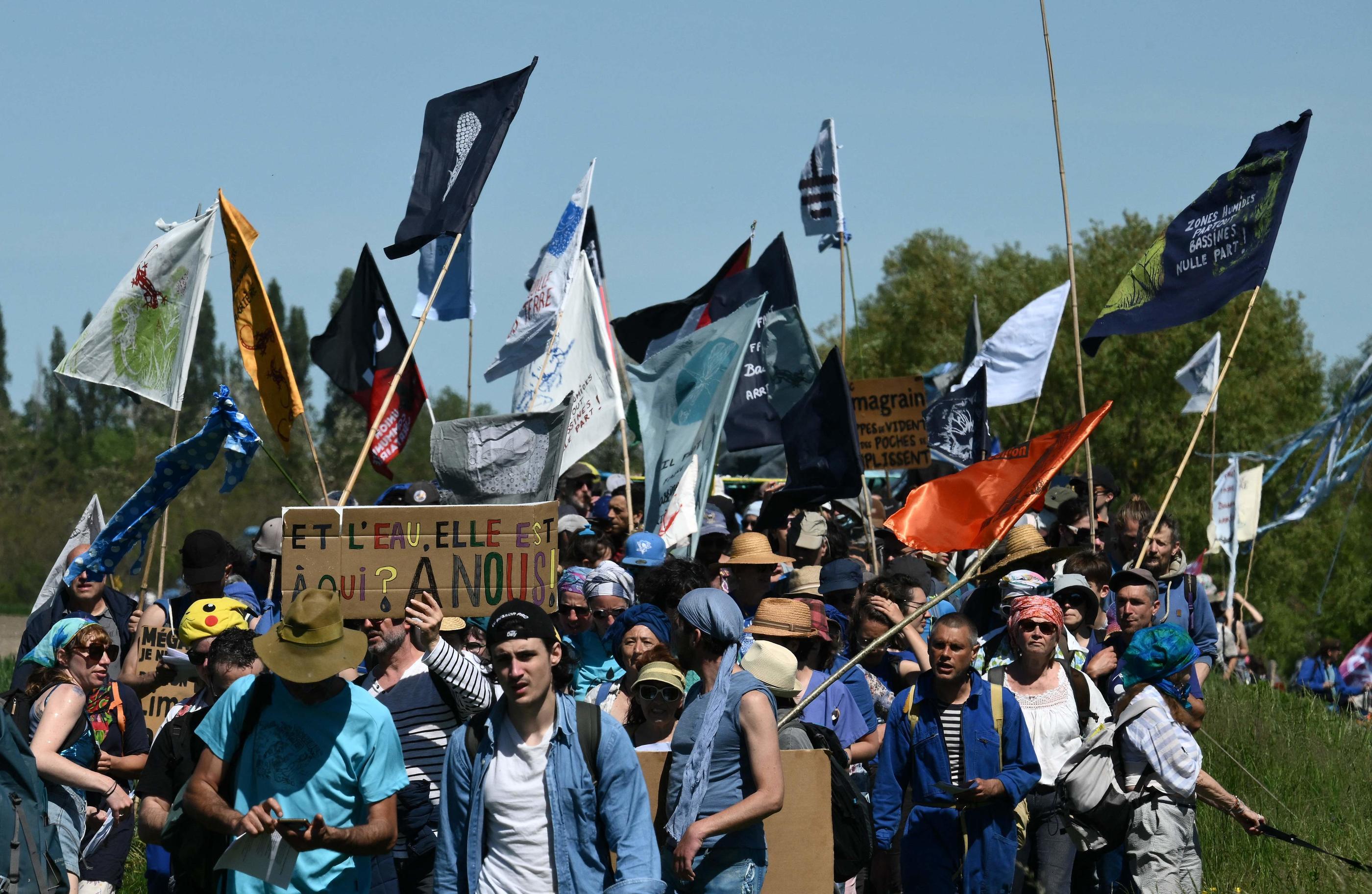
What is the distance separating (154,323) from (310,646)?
5.16m

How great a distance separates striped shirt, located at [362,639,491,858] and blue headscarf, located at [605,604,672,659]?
1.48m

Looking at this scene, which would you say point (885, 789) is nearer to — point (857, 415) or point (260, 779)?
point (260, 779)

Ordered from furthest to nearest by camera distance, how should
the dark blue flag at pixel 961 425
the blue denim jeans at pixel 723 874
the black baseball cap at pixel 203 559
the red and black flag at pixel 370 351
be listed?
1. the red and black flag at pixel 370 351
2. the dark blue flag at pixel 961 425
3. the black baseball cap at pixel 203 559
4. the blue denim jeans at pixel 723 874

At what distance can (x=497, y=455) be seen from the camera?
915cm

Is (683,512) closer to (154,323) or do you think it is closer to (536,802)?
(154,323)

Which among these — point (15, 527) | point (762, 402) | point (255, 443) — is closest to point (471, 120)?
point (255, 443)

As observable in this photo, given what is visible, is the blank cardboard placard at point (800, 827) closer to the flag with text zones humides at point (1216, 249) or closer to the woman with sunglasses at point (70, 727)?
the woman with sunglasses at point (70, 727)

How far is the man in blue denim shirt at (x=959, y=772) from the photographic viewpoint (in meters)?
6.46

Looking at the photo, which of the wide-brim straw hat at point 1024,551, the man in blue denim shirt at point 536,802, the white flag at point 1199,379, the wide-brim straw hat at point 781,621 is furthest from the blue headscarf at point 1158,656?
the white flag at point 1199,379

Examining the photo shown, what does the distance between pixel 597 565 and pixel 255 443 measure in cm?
210

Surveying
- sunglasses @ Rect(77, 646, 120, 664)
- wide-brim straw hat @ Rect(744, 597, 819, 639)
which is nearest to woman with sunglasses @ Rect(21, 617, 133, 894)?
sunglasses @ Rect(77, 646, 120, 664)

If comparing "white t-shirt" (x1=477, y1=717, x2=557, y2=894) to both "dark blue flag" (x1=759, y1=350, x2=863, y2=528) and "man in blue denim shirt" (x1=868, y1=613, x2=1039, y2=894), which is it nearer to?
"man in blue denim shirt" (x1=868, y1=613, x2=1039, y2=894)

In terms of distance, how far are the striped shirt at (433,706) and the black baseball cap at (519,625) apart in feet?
2.39

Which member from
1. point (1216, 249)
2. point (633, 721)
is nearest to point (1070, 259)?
point (1216, 249)
